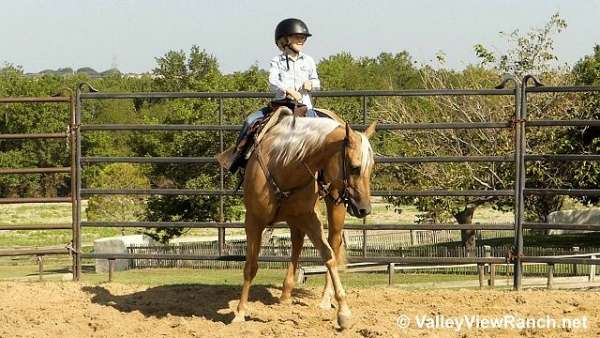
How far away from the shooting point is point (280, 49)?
7176mm

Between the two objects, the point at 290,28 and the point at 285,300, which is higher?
the point at 290,28

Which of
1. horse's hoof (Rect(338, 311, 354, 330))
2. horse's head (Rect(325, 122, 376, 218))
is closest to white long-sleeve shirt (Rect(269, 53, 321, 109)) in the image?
horse's head (Rect(325, 122, 376, 218))

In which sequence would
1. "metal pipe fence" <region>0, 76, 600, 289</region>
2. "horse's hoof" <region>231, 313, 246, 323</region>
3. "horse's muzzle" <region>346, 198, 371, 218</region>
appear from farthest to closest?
"metal pipe fence" <region>0, 76, 600, 289</region> → "horse's hoof" <region>231, 313, 246, 323</region> → "horse's muzzle" <region>346, 198, 371, 218</region>

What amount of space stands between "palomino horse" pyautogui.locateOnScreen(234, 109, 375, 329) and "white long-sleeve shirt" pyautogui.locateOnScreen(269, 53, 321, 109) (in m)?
0.42

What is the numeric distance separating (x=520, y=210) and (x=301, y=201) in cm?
272

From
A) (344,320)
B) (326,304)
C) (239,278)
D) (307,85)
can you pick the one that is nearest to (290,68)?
(307,85)

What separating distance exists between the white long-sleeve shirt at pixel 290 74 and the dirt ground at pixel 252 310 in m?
1.67

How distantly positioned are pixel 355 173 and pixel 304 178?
583mm

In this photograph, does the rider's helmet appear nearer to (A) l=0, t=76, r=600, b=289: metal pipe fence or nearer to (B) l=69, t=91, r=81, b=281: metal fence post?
(A) l=0, t=76, r=600, b=289: metal pipe fence

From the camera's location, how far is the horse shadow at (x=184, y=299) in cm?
687

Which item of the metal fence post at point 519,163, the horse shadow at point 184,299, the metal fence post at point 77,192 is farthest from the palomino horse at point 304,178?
the metal fence post at point 77,192

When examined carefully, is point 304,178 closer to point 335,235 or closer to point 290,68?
point 335,235

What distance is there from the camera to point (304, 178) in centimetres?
631

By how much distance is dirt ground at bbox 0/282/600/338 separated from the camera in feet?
20.3
